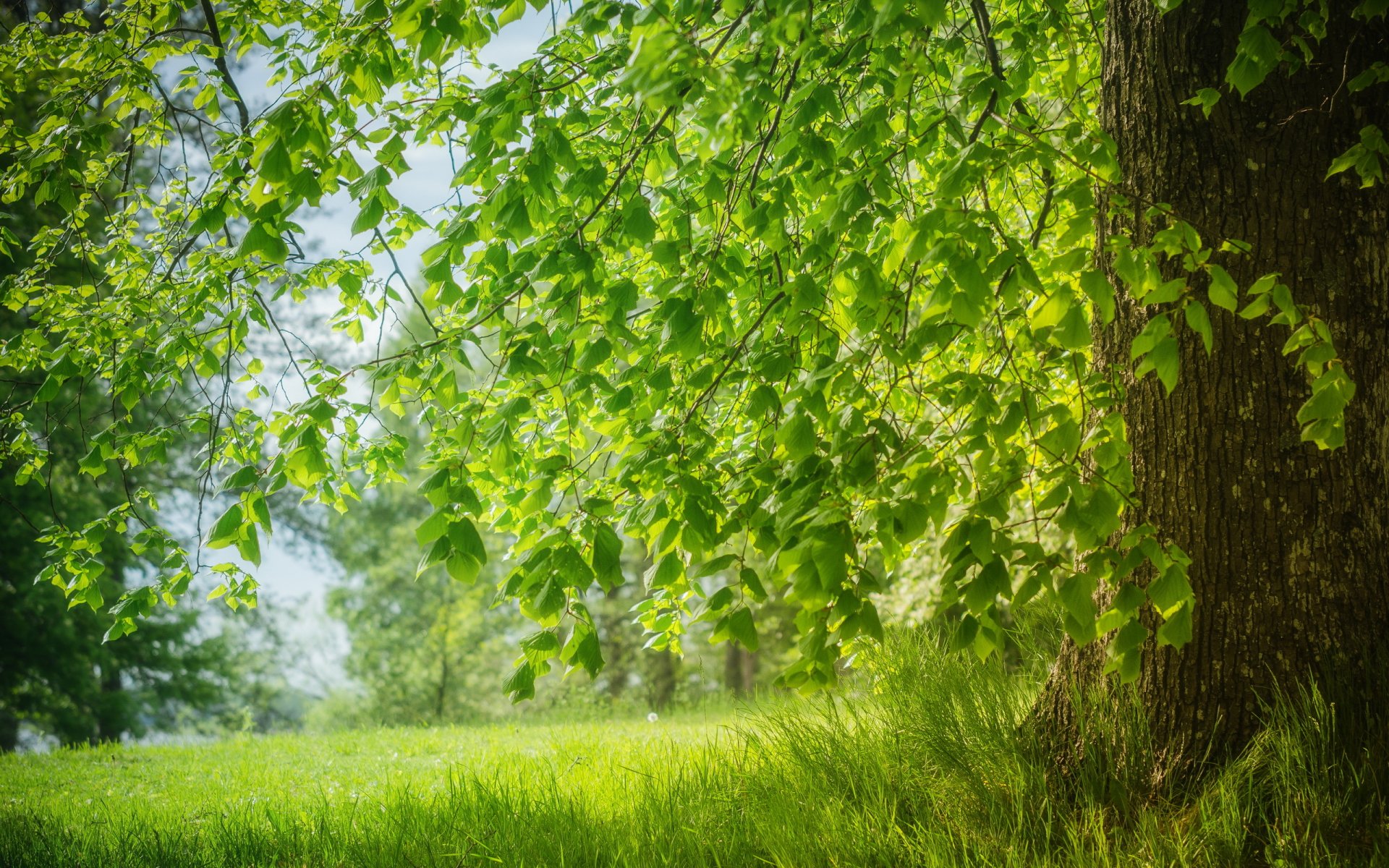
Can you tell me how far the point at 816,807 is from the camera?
125 inches

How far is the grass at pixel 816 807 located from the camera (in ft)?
8.06

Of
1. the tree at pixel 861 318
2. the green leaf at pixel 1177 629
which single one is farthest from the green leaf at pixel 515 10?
the green leaf at pixel 1177 629

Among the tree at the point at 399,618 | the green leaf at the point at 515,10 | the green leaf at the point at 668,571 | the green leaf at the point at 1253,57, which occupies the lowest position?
the tree at the point at 399,618

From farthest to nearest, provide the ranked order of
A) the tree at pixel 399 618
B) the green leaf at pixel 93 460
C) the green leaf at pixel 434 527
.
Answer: the tree at pixel 399 618, the green leaf at pixel 93 460, the green leaf at pixel 434 527

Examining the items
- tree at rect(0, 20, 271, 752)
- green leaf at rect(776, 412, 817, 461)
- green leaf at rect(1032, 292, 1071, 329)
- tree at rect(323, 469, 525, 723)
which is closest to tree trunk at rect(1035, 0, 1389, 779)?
green leaf at rect(1032, 292, 1071, 329)

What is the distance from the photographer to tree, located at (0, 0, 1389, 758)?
2.00 m

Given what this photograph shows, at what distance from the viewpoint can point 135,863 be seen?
12.6ft

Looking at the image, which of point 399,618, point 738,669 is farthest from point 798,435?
point 399,618

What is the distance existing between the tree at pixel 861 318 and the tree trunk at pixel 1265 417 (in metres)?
0.01

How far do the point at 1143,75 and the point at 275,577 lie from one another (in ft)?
57.6

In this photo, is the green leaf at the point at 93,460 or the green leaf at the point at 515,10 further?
the green leaf at the point at 93,460

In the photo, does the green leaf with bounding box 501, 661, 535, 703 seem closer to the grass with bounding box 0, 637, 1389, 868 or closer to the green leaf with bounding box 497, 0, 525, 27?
the grass with bounding box 0, 637, 1389, 868

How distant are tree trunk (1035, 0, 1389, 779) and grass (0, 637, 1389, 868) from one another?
21 cm

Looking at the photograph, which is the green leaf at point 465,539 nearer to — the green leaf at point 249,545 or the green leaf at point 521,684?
the green leaf at point 521,684
